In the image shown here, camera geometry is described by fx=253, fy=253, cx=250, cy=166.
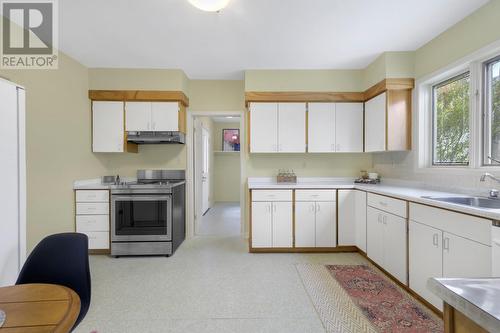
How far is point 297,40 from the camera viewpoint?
2859mm

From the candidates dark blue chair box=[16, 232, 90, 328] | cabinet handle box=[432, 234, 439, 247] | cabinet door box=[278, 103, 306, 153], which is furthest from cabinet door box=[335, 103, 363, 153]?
dark blue chair box=[16, 232, 90, 328]

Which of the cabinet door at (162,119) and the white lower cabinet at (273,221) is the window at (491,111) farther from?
the cabinet door at (162,119)

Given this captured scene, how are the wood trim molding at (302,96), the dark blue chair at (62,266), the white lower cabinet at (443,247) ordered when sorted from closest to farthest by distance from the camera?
the dark blue chair at (62,266), the white lower cabinet at (443,247), the wood trim molding at (302,96)

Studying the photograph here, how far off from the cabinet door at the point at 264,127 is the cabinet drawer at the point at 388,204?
144 cm

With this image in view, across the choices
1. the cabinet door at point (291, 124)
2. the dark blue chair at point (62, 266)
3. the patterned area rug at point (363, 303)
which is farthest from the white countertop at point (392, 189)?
the dark blue chair at point (62, 266)

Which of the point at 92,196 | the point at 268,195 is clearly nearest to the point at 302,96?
the point at 268,195

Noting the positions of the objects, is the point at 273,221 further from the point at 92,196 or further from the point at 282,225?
the point at 92,196

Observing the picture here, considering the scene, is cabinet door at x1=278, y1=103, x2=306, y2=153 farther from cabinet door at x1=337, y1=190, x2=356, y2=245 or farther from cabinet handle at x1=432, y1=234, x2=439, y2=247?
cabinet handle at x1=432, y1=234, x2=439, y2=247

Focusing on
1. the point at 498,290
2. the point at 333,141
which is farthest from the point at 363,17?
the point at 498,290

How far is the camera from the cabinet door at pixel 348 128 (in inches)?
147

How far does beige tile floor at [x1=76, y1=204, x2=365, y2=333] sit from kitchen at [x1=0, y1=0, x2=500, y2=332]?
0.02 metres

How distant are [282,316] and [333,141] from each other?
2.49m

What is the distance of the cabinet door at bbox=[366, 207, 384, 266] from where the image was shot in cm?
279

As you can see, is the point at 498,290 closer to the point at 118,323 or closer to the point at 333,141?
the point at 118,323
